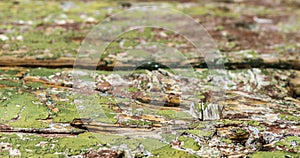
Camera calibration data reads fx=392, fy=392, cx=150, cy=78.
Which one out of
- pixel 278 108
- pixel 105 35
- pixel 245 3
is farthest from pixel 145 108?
pixel 245 3

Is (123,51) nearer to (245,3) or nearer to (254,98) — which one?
(254,98)

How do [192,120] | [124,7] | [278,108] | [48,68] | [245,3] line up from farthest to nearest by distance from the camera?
[245,3]
[124,7]
[48,68]
[278,108]
[192,120]

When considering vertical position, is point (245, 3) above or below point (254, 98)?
above

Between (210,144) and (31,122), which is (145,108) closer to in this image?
(210,144)

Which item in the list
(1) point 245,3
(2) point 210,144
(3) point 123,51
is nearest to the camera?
(2) point 210,144

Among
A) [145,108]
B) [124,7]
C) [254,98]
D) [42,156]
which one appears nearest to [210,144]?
[145,108]

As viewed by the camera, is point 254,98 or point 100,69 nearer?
point 254,98

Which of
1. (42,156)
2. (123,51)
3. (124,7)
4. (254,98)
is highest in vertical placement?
(124,7)
